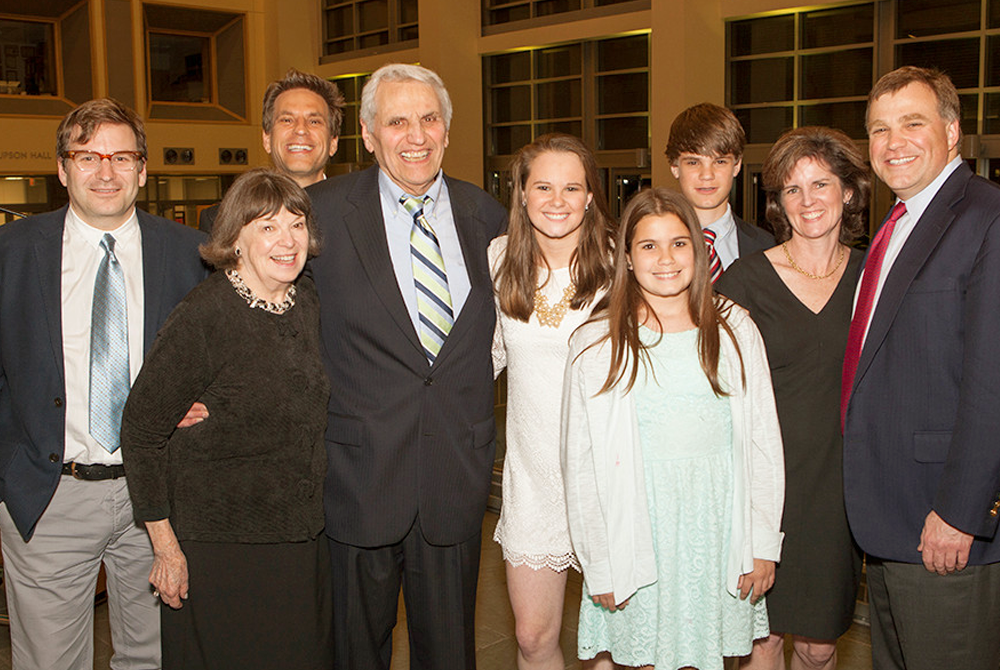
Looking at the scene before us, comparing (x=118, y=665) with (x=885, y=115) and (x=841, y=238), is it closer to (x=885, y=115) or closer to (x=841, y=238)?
(x=841, y=238)

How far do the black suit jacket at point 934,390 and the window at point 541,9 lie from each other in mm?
11205

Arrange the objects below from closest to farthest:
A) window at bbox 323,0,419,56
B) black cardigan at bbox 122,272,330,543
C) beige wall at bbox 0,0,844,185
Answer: black cardigan at bbox 122,272,330,543
beige wall at bbox 0,0,844,185
window at bbox 323,0,419,56

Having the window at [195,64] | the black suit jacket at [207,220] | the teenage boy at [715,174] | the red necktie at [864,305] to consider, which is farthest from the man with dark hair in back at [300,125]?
the window at [195,64]

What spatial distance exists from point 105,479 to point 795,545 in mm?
2143

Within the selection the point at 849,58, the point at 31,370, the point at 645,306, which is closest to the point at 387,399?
the point at 645,306

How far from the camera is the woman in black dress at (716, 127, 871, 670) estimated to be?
9.02 feet

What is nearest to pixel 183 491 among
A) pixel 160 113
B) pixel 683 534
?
pixel 683 534

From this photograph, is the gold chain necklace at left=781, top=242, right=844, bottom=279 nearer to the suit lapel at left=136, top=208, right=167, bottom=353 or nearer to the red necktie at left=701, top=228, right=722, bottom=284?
the red necktie at left=701, top=228, right=722, bottom=284

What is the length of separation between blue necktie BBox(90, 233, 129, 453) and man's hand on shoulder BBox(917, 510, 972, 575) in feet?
7.68

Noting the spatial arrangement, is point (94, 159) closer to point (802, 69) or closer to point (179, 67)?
point (802, 69)

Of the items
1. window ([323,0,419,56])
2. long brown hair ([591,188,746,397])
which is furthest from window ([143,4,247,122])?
long brown hair ([591,188,746,397])

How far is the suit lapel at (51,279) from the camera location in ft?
8.91

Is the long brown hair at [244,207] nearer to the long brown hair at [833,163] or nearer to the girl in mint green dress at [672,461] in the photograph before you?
the girl in mint green dress at [672,461]

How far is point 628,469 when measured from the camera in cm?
245
